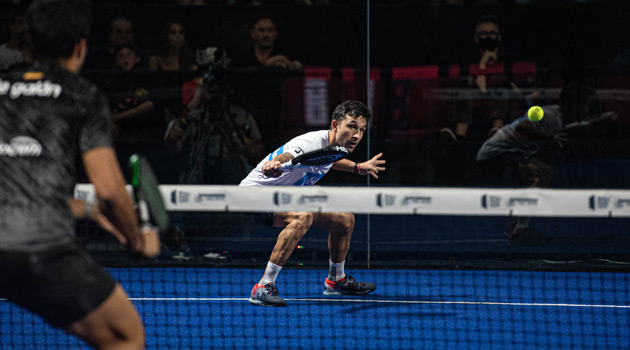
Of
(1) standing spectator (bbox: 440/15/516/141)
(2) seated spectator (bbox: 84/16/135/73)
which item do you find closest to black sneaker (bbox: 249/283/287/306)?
(1) standing spectator (bbox: 440/15/516/141)

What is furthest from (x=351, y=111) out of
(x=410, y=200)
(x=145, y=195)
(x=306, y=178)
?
(x=145, y=195)

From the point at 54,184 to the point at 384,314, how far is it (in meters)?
3.78

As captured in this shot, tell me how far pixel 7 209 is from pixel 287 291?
4462 mm

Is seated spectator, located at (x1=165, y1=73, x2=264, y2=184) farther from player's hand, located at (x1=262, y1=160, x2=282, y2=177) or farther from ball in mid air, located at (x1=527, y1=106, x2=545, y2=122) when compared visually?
ball in mid air, located at (x1=527, y1=106, x2=545, y2=122)

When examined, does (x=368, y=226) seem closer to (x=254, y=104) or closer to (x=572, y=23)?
(x=254, y=104)

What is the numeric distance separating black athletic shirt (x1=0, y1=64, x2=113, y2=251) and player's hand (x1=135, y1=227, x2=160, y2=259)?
0.78 ft

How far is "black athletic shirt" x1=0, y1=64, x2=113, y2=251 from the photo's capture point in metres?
2.40

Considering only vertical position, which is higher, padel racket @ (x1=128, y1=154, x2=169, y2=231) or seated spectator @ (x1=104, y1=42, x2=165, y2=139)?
seated spectator @ (x1=104, y1=42, x2=165, y2=139)

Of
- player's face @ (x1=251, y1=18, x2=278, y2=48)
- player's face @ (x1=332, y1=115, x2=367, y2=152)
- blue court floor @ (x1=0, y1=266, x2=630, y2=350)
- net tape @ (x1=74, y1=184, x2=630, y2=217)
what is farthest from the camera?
player's face @ (x1=251, y1=18, x2=278, y2=48)

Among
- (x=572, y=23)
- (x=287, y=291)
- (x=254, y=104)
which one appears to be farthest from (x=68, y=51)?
(x=572, y=23)

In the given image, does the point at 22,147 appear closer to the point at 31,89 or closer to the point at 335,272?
the point at 31,89

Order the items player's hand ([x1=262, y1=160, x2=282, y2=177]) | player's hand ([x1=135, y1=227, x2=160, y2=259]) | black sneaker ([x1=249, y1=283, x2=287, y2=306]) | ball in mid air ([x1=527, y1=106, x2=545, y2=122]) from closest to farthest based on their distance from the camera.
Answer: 1. player's hand ([x1=135, y1=227, x2=160, y2=259])
2. player's hand ([x1=262, y1=160, x2=282, y2=177])
3. black sneaker ([x1=249, y1=283, x2=287, y2=306])
4. ball in mid air ([x1=527, y1=106, x2=545, y2=122])

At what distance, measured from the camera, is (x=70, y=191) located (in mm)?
2521

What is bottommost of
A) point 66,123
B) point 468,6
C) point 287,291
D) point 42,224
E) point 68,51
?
point 287,291
